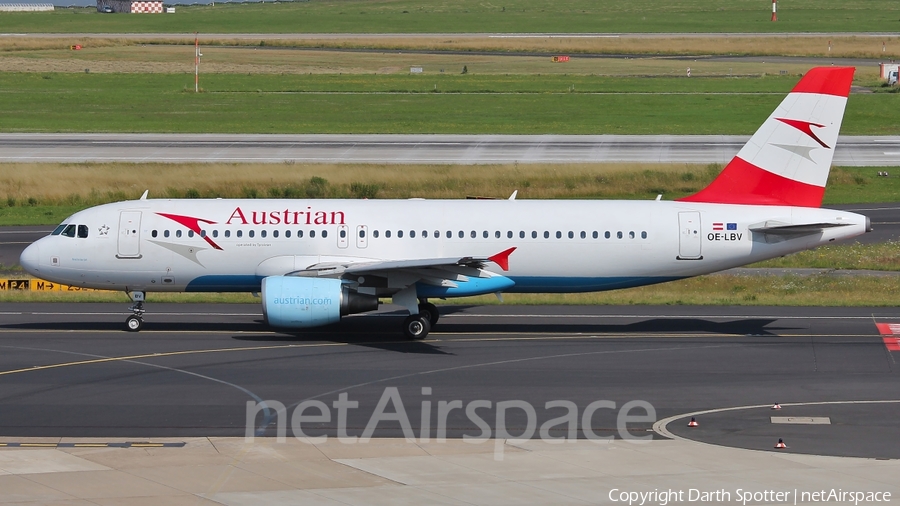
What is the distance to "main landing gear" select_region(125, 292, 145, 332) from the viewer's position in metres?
34.7

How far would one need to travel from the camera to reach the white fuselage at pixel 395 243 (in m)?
34.5

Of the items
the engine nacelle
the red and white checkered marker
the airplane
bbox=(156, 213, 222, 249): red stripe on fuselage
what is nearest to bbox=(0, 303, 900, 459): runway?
the red and white checkered marker

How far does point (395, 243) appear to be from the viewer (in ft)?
114

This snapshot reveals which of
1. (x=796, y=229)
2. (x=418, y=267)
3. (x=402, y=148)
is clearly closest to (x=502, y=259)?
(x=418, y=267)

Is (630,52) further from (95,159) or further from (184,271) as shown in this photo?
(184,271)

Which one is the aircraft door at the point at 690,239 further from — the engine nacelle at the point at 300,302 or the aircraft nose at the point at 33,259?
the aircraft nose at the point at 33,259

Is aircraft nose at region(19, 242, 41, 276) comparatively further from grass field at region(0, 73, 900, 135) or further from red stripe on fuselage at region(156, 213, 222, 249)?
grass field at region(0, 73, 900, 135)

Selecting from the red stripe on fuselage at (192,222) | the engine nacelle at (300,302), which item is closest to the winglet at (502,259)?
the engine nacelle at (300,302)

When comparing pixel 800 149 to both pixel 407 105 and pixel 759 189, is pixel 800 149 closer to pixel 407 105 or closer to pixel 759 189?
pixel 759 189

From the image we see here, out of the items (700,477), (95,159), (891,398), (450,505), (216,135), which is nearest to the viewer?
(450,505)

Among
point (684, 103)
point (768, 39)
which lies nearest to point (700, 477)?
point (684, 103)

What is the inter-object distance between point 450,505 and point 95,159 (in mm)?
60933

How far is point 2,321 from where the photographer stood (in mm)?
36625

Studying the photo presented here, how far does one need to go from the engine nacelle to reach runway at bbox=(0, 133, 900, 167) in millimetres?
40531
